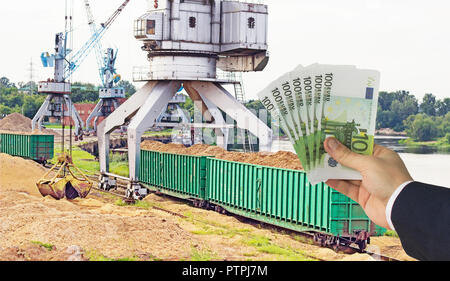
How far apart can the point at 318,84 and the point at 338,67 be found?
24cm

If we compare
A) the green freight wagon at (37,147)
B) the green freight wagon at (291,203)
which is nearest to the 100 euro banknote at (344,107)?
the green freight wagon at (291,203)

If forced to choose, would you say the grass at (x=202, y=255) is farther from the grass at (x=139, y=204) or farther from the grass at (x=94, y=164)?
the grass at (x=94, y=164)

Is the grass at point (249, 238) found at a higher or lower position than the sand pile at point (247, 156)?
lower

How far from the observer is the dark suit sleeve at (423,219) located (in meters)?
3.04

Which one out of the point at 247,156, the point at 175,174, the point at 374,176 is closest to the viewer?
the point at 374,176

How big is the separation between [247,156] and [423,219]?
20.6 meters

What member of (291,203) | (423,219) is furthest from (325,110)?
(291,203)

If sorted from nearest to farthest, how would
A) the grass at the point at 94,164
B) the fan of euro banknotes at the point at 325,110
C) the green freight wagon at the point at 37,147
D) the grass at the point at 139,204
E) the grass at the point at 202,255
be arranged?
the fan of euro banknotes at the point at 325,110, the grass at the point at 202,255, the grass at the point at 139,204, the grass at the point at 94,164, the green freight wagon at the point at 37,147

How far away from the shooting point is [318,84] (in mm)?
5121

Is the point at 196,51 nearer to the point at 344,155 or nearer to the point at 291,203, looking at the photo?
the point at 291,203

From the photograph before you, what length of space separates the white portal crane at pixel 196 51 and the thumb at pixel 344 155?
2316 cm

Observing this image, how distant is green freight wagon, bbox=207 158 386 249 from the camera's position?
679 inches

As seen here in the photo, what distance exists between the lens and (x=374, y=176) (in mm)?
4082

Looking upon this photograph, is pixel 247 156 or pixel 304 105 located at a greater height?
pixel 304 105
